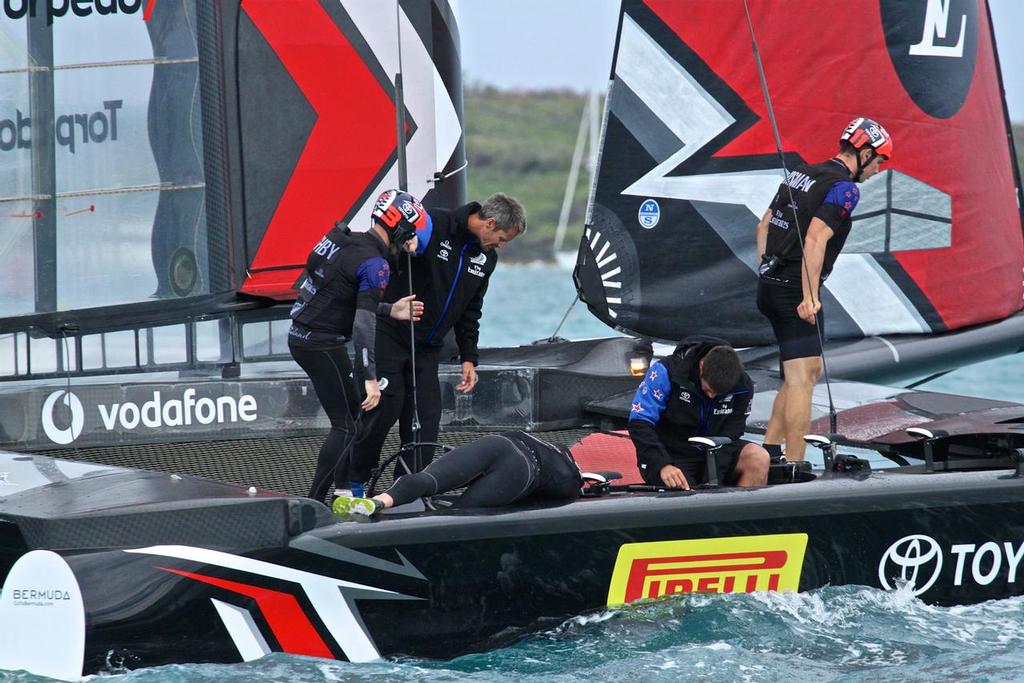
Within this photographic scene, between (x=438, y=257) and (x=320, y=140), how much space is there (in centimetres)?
109

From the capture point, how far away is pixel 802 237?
5.12 meters

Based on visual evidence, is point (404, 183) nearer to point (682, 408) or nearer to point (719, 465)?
point (682, 408)

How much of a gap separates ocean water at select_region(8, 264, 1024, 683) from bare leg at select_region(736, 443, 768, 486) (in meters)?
0.43

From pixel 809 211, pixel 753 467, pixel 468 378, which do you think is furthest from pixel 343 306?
pixel 809 211

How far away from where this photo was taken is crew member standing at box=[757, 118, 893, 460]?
5.08m

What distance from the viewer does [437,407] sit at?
5027mm

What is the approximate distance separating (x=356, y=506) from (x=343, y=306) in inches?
51.3

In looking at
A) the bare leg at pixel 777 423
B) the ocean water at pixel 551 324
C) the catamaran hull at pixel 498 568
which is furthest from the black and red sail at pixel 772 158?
the ocean water at pixel 551 324

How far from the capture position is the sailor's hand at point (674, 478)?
412 centimetres

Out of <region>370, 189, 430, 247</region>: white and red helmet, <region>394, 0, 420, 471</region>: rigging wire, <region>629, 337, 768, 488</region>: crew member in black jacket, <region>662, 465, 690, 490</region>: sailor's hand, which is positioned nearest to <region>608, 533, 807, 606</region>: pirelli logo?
<region>662, 465, 690, 490</region>: sailor's hand

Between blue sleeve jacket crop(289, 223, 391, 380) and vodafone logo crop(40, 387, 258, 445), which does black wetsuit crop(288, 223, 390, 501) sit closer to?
blue sleeve jacket crop(289, 223, 391, 380)

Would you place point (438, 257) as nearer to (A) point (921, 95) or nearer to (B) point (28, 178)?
(B) point (28, 178)

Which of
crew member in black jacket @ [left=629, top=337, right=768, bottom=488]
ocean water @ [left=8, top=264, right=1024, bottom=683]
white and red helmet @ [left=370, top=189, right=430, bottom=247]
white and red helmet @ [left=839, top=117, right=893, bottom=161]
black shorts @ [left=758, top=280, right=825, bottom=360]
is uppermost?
white and red helmet @ [left=839, top=117, right=893, bottom=161]

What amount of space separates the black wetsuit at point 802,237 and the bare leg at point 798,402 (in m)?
0.03
